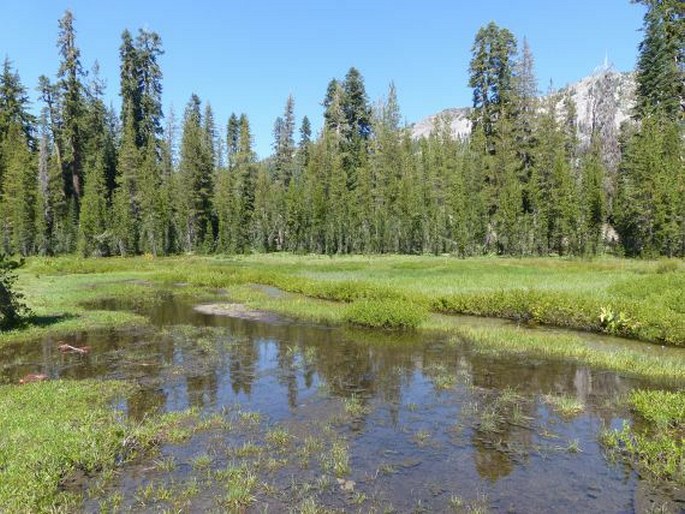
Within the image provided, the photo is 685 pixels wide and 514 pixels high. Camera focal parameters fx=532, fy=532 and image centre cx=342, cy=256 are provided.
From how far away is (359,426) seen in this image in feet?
37.9

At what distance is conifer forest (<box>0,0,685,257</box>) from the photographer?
178 feet

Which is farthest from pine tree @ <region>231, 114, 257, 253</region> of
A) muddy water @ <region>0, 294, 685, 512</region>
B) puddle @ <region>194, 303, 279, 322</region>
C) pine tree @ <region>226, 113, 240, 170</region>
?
muddy water @ <region>0, 294, 685, 512</region>

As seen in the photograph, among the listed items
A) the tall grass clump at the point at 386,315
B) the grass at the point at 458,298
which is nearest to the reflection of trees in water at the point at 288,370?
the tall grass clump at the point at 386,315

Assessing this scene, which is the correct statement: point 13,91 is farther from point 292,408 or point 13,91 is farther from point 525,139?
point 292,408

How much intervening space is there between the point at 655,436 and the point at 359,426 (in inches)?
230

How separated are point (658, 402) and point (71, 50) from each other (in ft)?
229

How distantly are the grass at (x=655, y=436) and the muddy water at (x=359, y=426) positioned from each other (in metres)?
0.36

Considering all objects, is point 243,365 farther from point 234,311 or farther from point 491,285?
point 491,285

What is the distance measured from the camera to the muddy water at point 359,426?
8.40 meters

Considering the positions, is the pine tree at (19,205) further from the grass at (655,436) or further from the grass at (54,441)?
the grass at (655,436)

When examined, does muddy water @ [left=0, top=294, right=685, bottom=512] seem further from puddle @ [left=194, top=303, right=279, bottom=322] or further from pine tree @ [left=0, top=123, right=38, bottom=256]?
pine tree @ [left=0, top=123, right=38, bottom=256]

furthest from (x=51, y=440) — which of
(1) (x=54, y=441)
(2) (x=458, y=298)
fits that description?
(2) (x=458, y=298)

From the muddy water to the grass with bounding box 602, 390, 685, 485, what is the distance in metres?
0.36

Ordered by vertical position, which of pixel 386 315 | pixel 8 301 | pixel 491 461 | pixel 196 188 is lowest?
pixel 491 461
